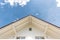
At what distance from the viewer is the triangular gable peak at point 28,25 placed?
15188 millimetres

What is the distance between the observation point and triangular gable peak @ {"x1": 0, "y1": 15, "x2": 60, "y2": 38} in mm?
15188

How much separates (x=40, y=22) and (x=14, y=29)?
2.60m

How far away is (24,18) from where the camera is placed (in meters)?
15.9

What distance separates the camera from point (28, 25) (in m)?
16.8

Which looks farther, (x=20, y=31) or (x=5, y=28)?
(x=20, y=31)

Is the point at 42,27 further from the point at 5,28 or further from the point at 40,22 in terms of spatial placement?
the point at 5,28

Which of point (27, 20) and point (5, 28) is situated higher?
point (27, 20)

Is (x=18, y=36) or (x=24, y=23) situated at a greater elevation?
(x=24, y=23)

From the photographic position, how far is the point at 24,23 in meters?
16.4

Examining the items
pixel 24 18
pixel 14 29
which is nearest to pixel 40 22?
pixel 24 18

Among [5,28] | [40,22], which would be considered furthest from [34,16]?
[5,28]

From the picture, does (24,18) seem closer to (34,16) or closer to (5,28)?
(34,16)

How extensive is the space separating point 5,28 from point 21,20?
1739mm

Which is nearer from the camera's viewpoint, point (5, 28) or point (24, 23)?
point (5, 28)
